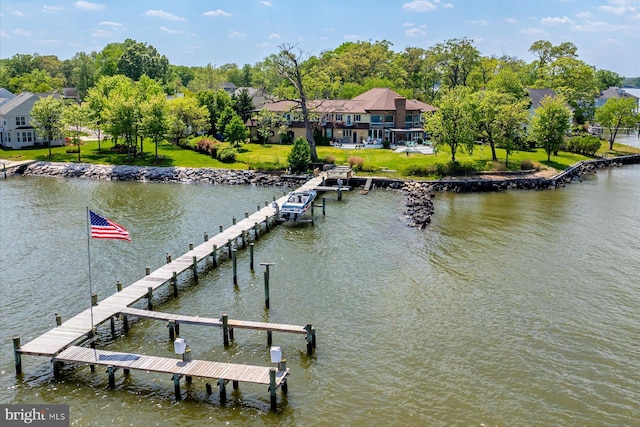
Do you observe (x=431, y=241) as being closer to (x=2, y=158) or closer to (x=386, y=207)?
(x=386, y=207)

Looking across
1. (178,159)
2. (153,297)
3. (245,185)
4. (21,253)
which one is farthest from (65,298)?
(178,159)

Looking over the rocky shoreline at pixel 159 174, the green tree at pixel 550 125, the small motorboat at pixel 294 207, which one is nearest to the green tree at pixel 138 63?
the rocky shoreline at pixel 159 174

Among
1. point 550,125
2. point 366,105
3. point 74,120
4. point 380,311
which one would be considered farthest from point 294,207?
point 74,120

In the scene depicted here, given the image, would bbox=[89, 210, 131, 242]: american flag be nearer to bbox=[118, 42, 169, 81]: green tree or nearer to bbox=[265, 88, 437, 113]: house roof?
bbox=[265, 88, 437, 113]: house roof

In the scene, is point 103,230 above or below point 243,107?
below

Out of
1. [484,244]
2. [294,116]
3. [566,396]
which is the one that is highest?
[294,116]

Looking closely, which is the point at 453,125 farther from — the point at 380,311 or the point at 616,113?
the point at 616,113

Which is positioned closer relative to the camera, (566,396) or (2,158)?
(566,396)
